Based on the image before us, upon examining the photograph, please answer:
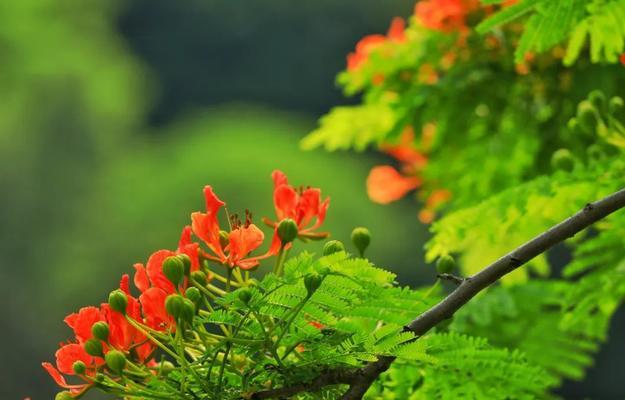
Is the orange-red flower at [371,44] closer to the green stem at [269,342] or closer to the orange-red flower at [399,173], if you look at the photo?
the orange-red flower at [399,173]

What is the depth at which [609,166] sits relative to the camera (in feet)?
7.60

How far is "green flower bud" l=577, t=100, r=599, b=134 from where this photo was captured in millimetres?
2414

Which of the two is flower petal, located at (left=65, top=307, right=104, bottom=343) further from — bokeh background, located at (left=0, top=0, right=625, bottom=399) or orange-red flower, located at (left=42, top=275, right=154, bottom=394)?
bokeh background, located at (left=0, top=0, right=625, bottom=399)

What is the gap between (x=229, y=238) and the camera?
1691mm

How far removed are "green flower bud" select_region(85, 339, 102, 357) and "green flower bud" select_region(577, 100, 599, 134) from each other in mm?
1123

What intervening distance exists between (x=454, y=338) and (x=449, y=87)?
142 centimetres

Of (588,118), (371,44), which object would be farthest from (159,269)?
(371,44)

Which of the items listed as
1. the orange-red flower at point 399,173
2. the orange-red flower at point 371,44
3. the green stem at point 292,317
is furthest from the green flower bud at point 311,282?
the orange-red flower at point 399,173

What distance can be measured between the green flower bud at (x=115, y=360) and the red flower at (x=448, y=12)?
1.85 m

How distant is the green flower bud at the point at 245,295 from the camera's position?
155 centimetres

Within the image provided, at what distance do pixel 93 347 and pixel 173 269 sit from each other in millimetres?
130

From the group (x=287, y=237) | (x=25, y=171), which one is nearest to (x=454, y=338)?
(x=287, y=237)

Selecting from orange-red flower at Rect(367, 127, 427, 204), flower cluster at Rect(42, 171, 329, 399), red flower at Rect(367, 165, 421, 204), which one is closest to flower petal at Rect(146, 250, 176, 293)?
flower cluster at Rect(42, 171, 329, 399)

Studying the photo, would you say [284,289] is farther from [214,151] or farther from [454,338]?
[214,151]
